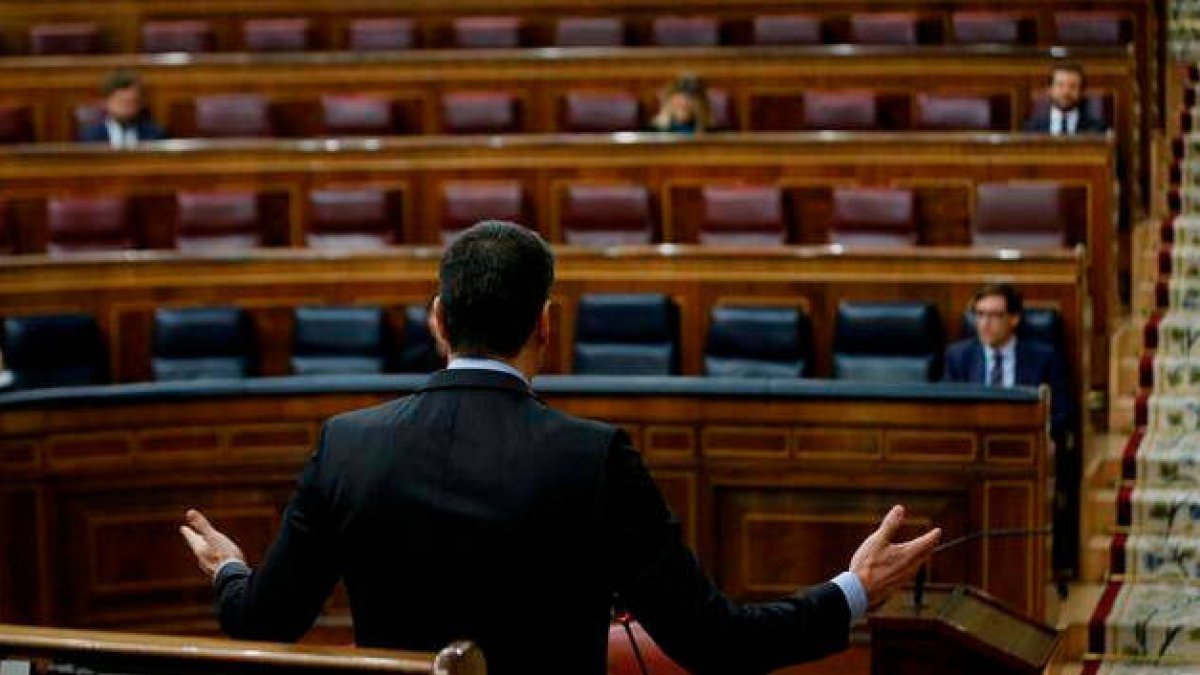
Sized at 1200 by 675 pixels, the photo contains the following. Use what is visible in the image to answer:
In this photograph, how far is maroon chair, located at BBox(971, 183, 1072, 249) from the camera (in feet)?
13.4

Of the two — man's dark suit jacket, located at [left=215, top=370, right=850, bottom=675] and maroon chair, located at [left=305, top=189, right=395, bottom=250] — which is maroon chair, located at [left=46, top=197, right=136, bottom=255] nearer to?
maroon chair, located at [left=305, top=189, right=395, bottom=250]

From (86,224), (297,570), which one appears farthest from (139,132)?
(297,570)

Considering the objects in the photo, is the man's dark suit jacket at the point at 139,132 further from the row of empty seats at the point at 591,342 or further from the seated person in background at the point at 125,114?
the row of empty seats at the point at 591,342

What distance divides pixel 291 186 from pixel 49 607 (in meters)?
1.56

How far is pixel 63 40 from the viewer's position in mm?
5434

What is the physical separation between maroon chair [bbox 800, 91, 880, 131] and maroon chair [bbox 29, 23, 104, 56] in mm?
1960

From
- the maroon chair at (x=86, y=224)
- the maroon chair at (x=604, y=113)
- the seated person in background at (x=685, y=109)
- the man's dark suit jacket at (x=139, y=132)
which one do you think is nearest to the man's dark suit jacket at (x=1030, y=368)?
the seated person in background at (x=685, y=109)

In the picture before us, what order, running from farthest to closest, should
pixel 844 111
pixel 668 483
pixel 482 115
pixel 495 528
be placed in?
1. pixel 482 115
2. pixel 844 111
3. pixel 668 483
4. pixel 495 528

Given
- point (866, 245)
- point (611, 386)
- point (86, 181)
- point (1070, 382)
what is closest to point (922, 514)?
point (611, 386)

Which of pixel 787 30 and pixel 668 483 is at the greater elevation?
pixel 787 30

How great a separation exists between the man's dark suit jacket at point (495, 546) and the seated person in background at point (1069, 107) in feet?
10.9

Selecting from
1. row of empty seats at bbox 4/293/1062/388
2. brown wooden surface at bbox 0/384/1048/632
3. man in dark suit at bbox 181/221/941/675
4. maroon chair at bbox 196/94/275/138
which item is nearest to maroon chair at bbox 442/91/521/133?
maroon chair at bbox 196/94/275/138

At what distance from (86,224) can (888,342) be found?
1.76m

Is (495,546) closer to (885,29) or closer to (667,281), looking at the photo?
(667,281)
